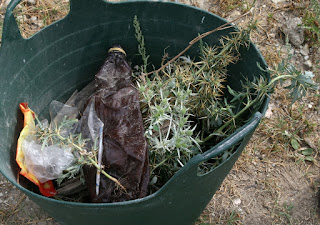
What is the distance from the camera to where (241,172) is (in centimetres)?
215

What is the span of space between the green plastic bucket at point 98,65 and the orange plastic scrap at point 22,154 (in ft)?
0.14

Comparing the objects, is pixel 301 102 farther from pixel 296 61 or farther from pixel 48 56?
pixel 48 56

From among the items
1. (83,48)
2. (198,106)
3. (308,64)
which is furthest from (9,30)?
(308,64)

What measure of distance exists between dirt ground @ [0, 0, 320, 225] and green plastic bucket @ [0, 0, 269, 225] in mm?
382

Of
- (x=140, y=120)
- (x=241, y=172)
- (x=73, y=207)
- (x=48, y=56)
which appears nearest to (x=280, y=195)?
(x=241, y=172)

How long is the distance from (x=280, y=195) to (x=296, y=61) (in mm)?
1037

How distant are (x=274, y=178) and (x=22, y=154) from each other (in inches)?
56.7

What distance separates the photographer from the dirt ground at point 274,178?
1965mm

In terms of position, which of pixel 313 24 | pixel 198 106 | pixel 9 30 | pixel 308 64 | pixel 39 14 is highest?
pixel 9 30

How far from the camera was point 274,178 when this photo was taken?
211 cm

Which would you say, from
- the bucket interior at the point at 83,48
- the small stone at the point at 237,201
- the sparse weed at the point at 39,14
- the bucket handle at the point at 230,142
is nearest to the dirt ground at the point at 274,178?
the small stone at the point at 237,201

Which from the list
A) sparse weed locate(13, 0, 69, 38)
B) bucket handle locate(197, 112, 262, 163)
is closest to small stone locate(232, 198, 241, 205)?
bucket handle locate(197, 112, 262, 163)

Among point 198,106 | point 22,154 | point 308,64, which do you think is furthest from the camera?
point 308,64

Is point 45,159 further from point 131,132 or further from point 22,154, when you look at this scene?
point 131,132
